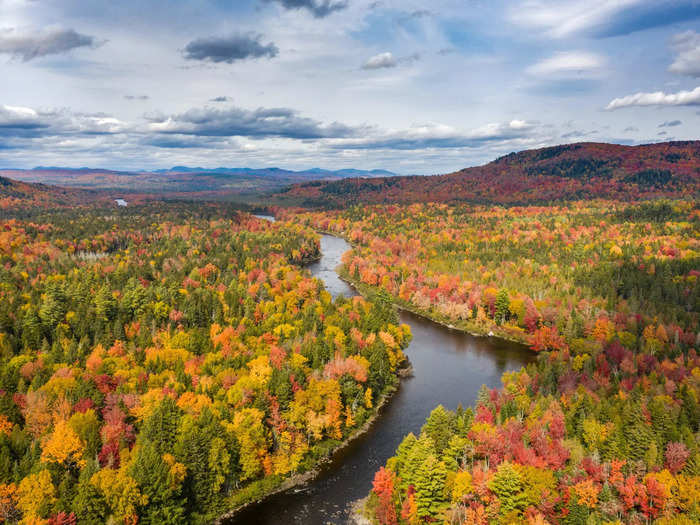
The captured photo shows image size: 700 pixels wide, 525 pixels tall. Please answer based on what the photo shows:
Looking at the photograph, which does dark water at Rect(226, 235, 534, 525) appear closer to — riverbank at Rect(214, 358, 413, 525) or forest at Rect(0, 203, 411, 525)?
riverbank at Rect(214, 358, 413, 525)

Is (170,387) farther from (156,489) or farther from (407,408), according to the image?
(407,408)

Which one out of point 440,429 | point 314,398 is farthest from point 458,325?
point 440,429

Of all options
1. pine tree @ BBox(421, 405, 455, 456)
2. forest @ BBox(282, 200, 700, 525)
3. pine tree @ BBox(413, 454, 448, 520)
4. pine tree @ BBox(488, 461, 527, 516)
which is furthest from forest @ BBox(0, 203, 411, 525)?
pine tree @ BBox(488, 461, 527, 516)

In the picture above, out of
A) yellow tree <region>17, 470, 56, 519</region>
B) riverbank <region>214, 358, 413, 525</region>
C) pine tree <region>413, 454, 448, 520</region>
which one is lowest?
riverbank <region>214, 358, 413, 525</region>

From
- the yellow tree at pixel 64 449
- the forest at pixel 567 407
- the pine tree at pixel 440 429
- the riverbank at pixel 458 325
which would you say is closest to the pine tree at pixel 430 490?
the forest at pixel 567 407

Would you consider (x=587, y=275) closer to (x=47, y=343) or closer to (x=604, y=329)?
(x=604, y=329)
